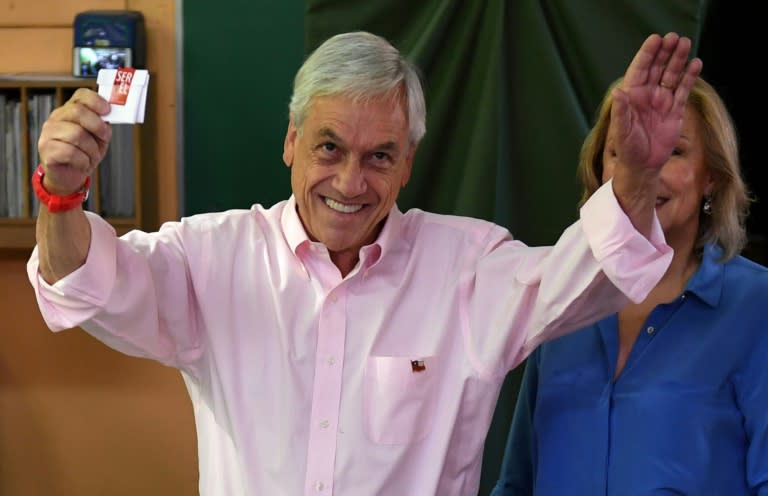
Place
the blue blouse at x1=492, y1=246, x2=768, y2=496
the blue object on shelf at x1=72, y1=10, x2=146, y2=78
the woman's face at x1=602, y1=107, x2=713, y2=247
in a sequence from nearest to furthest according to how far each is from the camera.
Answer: the blue blouse at x1=492, y1=246, x2=768, y2=496, the woman's face at x1=602, y1=107, x2=713, y2=247, the blue object on shelf at x1=72, y1=10, x2=146, y2=78

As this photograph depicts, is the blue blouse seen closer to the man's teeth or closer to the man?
the man

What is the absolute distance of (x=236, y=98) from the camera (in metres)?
2.77

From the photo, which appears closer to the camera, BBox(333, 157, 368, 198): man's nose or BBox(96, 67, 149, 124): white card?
BBox(96, 67, 149, 124): white card

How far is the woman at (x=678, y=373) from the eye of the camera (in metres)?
1.72

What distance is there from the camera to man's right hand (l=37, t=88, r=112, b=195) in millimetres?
1344

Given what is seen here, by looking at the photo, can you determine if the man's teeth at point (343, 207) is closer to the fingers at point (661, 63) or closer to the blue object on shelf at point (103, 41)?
the fingers at point (661, 63)

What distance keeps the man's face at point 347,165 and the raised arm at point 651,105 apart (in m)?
0.45

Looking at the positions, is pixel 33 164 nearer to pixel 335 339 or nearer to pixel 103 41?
pixel 103 41

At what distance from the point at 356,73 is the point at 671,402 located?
82 centimetres

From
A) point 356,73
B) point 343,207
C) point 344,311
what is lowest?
point 344,311

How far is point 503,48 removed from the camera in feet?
8.18

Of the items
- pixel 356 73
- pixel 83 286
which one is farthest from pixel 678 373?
pixel 83 286

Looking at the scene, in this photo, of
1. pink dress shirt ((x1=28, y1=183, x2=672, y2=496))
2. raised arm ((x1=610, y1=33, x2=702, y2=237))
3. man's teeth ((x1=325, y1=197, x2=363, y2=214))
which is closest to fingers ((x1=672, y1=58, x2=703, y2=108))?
raised arm ((x1=610, y1=33, x2=702, y2=237))

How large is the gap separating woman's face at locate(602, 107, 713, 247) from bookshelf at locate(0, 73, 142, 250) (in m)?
1.35
